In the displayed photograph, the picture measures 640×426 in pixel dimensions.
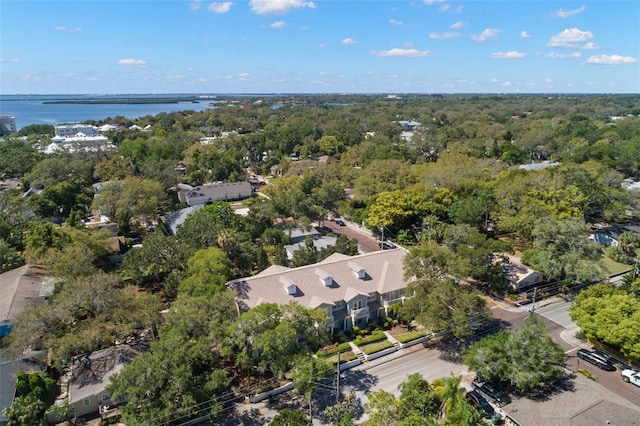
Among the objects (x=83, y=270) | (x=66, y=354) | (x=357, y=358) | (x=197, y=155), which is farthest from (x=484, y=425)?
(x=197, y=155)

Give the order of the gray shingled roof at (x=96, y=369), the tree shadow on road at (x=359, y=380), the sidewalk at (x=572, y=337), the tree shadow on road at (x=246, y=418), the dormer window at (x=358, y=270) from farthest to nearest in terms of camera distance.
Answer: the dormer window at (x=358, y=270)
the sidewalk at (x=572, y=337)
the tree shadow on road at (x=359, y=380)
the gray shingled roof at (x=96, y=369)
the tree shadow on road at (x=246, y=418)

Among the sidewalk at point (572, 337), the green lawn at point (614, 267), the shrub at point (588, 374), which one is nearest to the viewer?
the shrub at point (588, 374)

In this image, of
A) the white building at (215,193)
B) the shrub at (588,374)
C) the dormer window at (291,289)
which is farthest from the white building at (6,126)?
the shrub at (588,374)

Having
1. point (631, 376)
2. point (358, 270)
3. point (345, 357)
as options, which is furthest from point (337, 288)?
point (631, 376)

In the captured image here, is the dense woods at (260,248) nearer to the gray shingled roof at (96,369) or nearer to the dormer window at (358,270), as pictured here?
the gray shingled roof at (96,369)

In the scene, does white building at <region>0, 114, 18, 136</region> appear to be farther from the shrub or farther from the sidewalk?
the shrub

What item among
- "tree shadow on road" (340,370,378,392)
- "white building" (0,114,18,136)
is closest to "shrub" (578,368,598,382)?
"tree shadow on road" (340,370,378,392)
